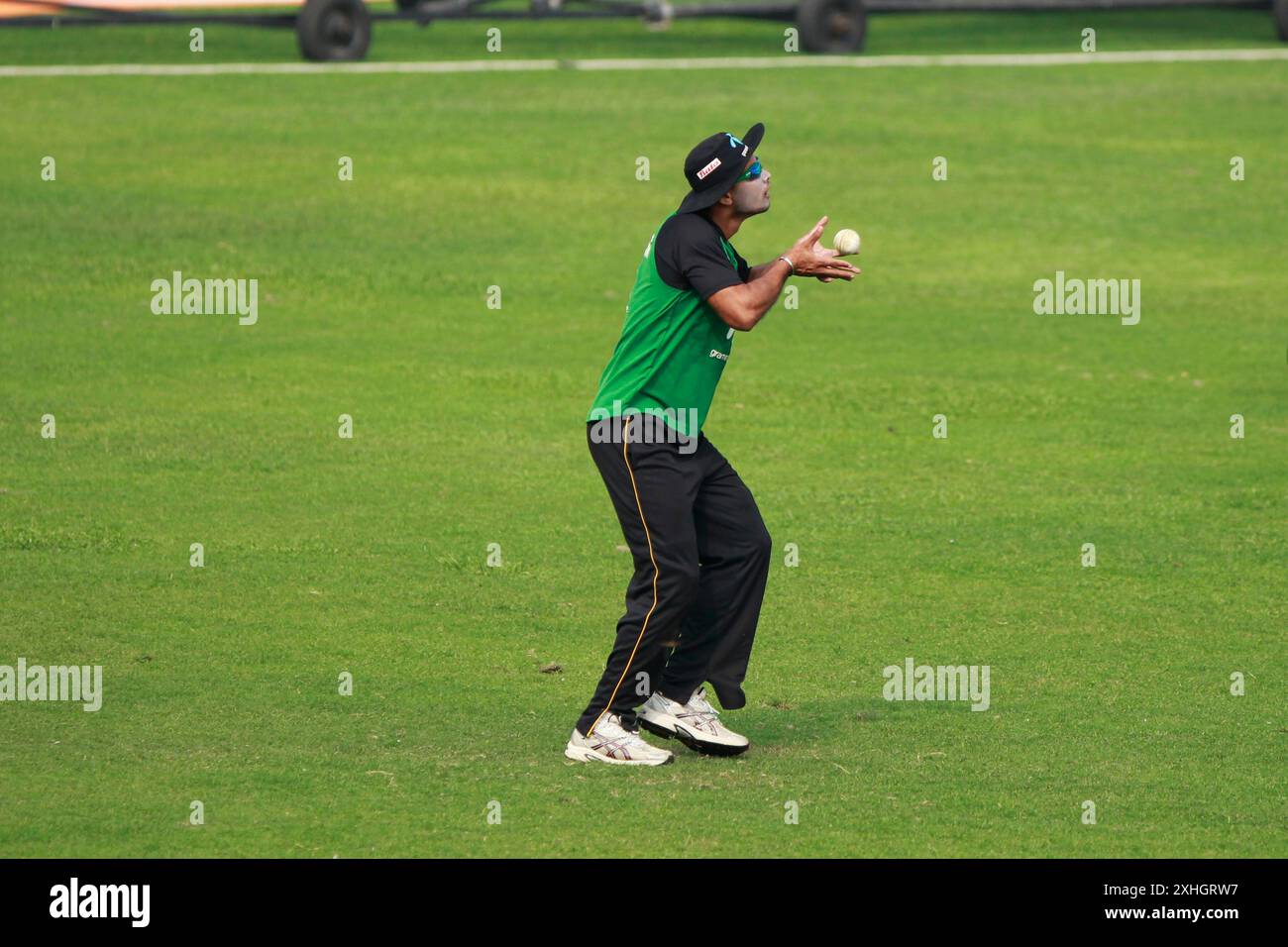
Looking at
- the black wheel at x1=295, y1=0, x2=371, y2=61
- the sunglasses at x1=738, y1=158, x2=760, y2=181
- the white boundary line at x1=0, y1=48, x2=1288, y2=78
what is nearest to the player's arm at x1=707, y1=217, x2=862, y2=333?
the sunglasses at x1=738, y1=158, x2=760, y2=181

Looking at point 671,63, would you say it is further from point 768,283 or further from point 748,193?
point 768,283

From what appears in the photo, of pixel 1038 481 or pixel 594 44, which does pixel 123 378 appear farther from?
pixel 594 44

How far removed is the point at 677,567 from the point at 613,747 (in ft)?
2.72

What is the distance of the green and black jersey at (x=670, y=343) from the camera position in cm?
768

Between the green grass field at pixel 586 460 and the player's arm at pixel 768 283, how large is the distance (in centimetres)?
191

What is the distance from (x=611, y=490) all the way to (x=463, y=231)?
12.4m

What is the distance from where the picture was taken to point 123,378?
15.3m

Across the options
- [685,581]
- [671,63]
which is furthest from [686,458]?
[671,63]

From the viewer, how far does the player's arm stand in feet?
24.3

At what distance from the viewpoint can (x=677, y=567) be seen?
25.4 ft

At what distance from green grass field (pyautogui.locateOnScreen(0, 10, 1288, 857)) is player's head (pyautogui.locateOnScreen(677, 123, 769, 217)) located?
2324 millimetres

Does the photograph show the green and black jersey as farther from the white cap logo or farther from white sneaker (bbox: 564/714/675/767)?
white sneaker (bbox: 564/714/675/767)

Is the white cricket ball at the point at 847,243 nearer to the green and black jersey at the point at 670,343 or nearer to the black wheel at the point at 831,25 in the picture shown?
the green and black jersey at the point at 670,343
